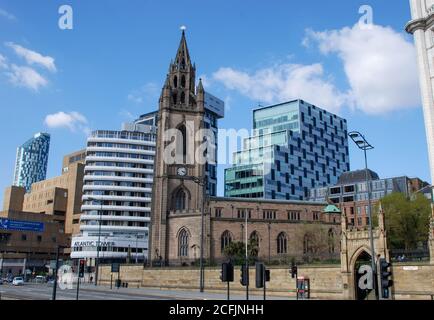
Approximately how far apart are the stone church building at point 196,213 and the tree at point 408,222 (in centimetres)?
1027

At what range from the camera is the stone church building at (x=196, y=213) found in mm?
72250

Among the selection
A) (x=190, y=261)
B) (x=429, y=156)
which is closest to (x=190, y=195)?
(x=190, y=261)

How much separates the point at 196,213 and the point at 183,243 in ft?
18.0

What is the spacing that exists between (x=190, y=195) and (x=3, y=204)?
310ft

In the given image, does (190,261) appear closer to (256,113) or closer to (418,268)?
(418,268)

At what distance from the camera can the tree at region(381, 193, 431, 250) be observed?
67.6m

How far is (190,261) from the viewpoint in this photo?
69.7m

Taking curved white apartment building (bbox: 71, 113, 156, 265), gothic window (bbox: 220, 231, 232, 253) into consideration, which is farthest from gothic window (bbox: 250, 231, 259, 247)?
curved white apartment building (bbox: 71, 113, 156, 265)

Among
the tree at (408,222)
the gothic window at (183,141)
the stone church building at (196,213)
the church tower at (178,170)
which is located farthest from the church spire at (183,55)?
the tree at (408,222)

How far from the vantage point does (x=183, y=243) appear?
72.8 metres

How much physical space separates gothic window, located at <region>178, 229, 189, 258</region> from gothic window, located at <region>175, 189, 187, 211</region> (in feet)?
17.1

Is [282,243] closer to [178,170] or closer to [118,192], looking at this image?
[178,170]

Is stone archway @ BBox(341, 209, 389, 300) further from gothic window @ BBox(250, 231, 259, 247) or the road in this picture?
gothic window @ BBox(250, 231, 259, 247)

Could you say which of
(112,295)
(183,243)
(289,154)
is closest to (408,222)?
(183,243)
